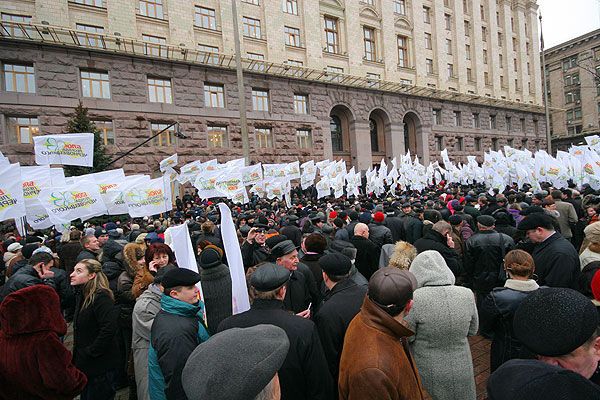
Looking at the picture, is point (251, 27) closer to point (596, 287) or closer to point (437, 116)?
point (437, 116)

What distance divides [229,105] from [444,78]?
76.9 ft

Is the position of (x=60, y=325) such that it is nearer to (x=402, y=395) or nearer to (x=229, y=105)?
(x=402, y=395)

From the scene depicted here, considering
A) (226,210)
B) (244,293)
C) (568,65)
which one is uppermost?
(568,65)

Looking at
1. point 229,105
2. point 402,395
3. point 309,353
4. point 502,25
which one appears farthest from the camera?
point 502,25

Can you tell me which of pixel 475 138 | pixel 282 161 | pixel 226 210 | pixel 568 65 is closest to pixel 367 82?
pixel 282 161

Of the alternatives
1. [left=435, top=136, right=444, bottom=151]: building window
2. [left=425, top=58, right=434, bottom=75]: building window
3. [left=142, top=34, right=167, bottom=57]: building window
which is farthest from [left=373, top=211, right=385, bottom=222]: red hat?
[left=425, top=58, right=434, bottom=75]: building window

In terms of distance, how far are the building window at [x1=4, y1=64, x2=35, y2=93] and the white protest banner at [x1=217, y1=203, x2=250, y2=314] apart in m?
19.8

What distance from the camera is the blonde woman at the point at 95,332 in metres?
3.45

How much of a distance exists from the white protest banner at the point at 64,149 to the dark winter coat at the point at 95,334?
257 inches

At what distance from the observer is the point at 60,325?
250 centimetres

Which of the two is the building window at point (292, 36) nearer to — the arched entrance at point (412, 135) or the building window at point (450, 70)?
the arched entrance at point (412, 135)

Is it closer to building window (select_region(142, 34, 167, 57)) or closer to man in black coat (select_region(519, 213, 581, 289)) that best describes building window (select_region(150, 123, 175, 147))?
building window (select_region(142, 34, 167, 57))

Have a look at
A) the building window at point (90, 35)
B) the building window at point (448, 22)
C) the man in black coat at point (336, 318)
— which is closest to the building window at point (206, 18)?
the building window at point (90, 35)

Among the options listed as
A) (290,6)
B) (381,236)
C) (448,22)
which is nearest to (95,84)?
(290,6)
